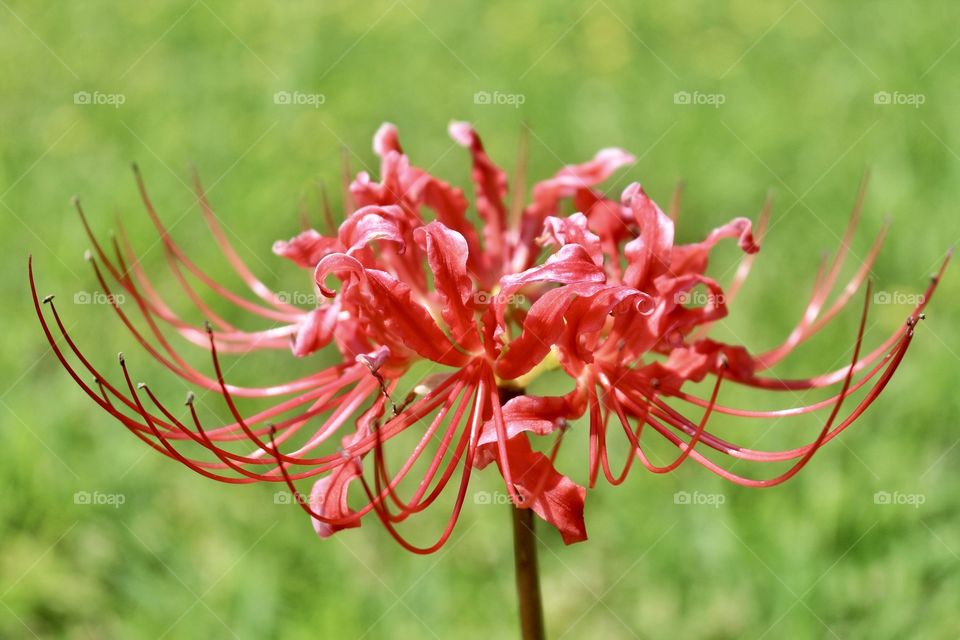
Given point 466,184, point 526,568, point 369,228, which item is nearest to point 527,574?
point 526,568

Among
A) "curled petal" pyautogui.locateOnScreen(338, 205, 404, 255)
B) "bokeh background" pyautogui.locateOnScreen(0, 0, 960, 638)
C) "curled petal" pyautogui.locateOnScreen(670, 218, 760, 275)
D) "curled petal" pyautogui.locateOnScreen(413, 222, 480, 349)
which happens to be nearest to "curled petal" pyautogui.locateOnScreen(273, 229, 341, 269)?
"curled petal" pyautogui.locateOnScreen(338, 205, 404, 255)

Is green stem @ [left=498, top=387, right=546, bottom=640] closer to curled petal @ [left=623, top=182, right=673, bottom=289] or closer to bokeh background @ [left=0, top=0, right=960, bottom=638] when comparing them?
curled petal @ [left=623, top=182, right=673, bottom=289]

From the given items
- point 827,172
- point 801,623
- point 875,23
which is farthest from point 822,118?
point 801,623

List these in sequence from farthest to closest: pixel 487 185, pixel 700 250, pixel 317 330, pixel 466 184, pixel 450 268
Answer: pixel 466 184 < pixel 487 185 < pixel 700 250 < pixel 317 330 < pixel 450 268

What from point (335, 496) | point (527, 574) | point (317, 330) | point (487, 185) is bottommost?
point (527, 574)

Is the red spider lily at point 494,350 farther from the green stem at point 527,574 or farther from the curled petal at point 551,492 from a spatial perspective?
the green stem at point 527,574

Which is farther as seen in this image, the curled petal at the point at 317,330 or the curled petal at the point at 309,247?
the curled petal at the point at 309,247

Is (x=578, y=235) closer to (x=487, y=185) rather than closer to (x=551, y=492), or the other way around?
(x=551, y=492)

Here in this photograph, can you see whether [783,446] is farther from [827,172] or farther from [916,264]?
[827,172]

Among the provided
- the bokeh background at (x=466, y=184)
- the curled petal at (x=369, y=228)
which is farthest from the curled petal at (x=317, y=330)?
the bokeh background at (x=466, y=184)
